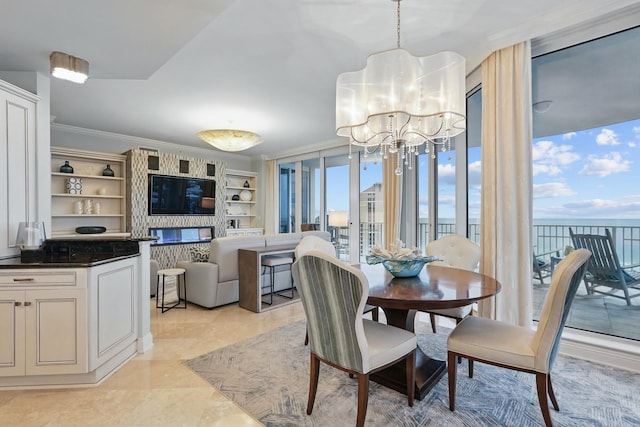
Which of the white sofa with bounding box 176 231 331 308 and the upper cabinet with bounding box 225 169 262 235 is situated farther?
the upper cabinet with bounding box 225 169 262 235

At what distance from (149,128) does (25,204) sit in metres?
3.21

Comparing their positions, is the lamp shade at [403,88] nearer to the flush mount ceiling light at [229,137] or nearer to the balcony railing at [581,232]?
the balcony railing at [581,232]

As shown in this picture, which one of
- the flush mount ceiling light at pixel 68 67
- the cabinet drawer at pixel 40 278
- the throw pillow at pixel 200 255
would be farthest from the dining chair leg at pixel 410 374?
the flush mount ceiling light at pixel 68 67

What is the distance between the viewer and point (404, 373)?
207cm

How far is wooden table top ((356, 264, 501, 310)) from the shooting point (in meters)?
1.63

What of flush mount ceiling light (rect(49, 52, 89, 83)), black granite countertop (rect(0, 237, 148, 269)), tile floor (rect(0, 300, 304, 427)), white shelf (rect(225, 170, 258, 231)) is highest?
flush mount ceiling light (rect(49, 52, 89, 83))

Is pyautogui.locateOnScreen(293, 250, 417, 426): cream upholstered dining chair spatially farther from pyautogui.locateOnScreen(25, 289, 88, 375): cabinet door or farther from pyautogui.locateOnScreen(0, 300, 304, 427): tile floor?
pyautogui.locateOnScreen(25, 289, 88, 375): cabinet door

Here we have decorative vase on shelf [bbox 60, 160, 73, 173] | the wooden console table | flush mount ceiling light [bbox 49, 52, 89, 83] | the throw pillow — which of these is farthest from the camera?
decorative vase on shelf [bbox 60, 160, 73, 173]

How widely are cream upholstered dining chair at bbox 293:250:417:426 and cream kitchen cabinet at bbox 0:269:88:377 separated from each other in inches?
63.7

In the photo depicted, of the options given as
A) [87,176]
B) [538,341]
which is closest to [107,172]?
[87,176]

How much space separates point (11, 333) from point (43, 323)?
0.20 m

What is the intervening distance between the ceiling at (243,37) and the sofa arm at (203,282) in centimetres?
216

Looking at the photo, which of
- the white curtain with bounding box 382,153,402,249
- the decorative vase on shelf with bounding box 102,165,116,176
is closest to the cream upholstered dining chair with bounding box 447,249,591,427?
the white curtain with bounding box 382,153,402,249

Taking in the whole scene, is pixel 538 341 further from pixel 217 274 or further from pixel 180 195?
pixel 180 195
